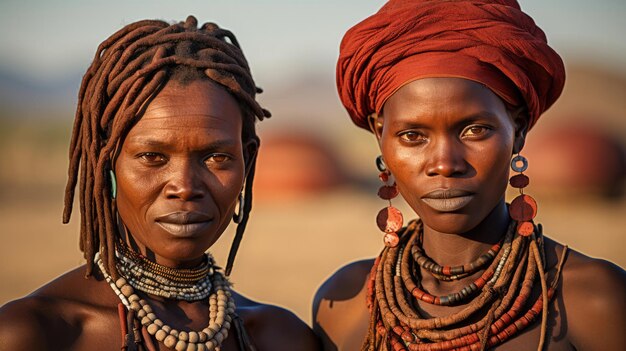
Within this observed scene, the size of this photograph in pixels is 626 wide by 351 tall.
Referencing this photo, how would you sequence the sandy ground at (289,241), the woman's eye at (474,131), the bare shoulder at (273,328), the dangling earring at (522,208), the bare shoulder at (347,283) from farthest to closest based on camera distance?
the sandy ground at (289,241), the bare shoulder at (347,283), the bare shoulder at (273,328), the dangling earring at (522,208), the woman's eye at (474,131)

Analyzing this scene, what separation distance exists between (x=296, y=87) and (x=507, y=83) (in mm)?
71667

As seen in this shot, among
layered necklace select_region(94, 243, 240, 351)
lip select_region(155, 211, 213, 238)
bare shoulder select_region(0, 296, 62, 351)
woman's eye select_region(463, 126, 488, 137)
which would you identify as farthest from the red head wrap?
bare shoulder select_region(0, 296, 62, 351)

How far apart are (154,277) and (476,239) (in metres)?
1.43

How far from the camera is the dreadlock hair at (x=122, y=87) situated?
11.1 ft

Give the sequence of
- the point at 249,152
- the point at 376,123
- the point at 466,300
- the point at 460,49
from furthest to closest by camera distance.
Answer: the point at 376,123
the point at 249,152
the point at 466,300
the point at 460,49

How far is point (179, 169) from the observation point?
3.37 meters

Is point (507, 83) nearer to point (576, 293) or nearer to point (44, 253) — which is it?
point (576, 293)

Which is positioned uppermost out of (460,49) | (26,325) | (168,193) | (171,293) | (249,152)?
(460,49)

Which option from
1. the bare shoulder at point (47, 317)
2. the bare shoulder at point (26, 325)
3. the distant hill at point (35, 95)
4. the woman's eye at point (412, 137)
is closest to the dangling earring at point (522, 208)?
the woman's eye at point (412, 137)

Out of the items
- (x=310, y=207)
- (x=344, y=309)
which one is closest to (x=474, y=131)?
(x=344, y=309)

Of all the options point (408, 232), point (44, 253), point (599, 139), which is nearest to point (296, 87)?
point (599, 139)

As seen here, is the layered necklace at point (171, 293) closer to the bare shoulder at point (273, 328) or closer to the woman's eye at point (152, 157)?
the bare shoulder at point (273, 328)

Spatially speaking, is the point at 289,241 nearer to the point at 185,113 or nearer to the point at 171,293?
the point at 171,293

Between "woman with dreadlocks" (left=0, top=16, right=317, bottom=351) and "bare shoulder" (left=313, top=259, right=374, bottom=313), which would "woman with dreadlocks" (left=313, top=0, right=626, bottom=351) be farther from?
"woman with dreadlocks" (left=0, top=16, right=317, bottom=351)
